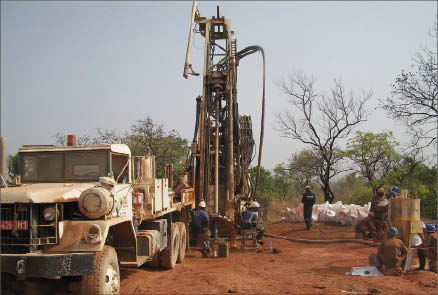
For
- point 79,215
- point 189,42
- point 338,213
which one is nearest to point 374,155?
point 338,213

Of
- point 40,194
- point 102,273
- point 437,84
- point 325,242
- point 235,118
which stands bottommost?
point 325,242

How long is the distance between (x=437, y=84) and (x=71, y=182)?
14.5m

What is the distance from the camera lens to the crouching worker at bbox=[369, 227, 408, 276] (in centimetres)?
891

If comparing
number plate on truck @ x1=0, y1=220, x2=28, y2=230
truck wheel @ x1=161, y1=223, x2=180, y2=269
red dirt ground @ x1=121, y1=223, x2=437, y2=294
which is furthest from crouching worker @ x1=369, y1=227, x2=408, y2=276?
number plate on truck @ x1=0, y1=220, x2=28, y2=230

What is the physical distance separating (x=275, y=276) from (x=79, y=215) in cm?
466

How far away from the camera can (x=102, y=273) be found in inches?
234

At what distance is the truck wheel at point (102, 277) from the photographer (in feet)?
19.2

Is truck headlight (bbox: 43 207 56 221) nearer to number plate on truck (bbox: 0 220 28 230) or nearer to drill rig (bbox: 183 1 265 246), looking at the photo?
number plate on truck (bbox: 0 220 28 230)

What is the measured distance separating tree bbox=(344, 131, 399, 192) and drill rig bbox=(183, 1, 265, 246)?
7443 mm

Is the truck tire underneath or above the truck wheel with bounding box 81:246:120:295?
underneath

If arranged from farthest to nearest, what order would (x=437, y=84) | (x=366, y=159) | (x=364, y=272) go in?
1. (x=366, y=159)
2. (x=437, y=84)
3. (x=364, y=272)

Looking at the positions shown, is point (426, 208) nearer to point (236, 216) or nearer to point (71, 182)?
point (236, 216)

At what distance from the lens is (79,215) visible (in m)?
6.29

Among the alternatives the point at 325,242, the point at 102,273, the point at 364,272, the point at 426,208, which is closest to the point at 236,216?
the point at 325,242
